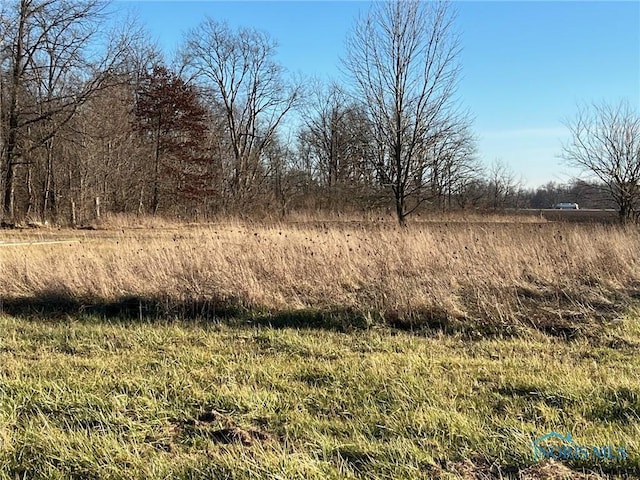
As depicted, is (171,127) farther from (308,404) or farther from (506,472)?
(506,472)

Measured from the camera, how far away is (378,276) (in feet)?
25.5

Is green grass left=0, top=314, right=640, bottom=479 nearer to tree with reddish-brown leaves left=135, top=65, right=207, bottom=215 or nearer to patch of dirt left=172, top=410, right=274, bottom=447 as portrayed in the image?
patch of dirt left=172, top=410, right=274, bottom=447

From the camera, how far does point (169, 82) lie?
3195 centimetres

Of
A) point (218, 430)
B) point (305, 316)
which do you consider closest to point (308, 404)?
point (218, 430)

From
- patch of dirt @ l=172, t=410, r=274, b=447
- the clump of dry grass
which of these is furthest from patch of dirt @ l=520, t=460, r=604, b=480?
the clump of dry grass

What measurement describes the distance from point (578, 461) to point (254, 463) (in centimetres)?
173

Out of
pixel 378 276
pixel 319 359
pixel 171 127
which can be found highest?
pixel 171 127

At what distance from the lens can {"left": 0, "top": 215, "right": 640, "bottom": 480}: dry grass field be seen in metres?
2.70

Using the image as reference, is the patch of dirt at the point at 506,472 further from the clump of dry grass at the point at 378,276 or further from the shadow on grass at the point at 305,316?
the clump of dry grass at the point at 378,276

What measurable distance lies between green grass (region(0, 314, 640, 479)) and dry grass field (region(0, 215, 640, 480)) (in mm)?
15

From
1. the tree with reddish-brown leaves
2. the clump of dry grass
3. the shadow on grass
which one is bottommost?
the shadow on grass

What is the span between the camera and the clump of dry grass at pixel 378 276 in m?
6.28

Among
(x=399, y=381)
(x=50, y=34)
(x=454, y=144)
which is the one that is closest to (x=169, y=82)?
(x=50, y=34)

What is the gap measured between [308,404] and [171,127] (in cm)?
3085
